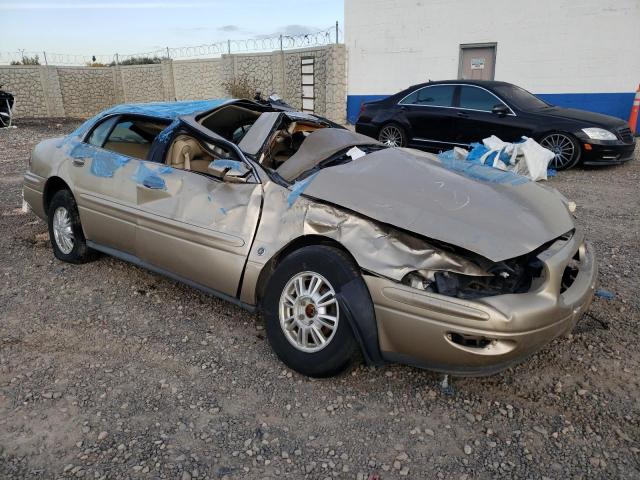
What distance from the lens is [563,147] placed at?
7961 millimetres

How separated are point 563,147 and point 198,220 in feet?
21.9

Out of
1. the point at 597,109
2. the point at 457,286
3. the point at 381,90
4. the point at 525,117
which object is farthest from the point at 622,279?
the point at 381,90

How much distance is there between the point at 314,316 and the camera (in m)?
2.79

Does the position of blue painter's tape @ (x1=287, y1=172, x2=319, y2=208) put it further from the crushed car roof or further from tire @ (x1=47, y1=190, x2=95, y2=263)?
tire @ (x1=47, y1=190, x2=95, y2=263)

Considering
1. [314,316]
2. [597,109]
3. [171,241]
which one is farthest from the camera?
[597,109]

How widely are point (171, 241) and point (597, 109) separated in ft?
39.2

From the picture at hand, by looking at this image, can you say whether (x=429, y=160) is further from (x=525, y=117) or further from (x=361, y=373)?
(x=525, y=117)

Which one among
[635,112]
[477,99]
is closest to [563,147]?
[477,99]

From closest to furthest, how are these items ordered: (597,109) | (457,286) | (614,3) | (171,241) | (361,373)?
(457,286), (361,373), (171,241), (614,3), (597,109)

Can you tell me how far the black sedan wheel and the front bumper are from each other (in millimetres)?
6003

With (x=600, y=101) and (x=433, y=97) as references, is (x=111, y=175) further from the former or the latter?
(x=600, y=101)

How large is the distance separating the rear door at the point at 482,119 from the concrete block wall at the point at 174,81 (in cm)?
736

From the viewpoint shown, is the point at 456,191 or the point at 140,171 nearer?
the point at 456,191

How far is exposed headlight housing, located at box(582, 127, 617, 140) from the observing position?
7.79 meters
